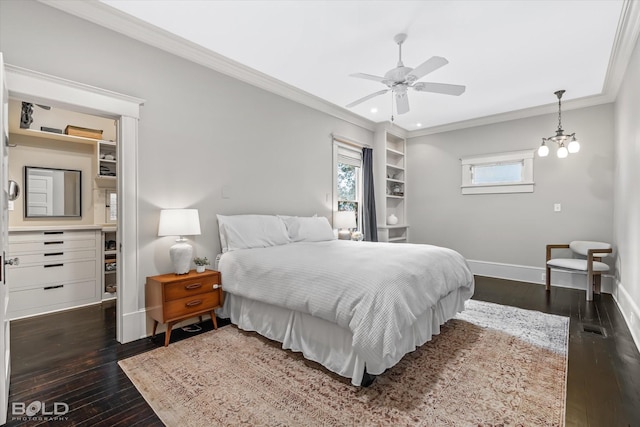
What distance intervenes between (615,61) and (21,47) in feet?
18.1

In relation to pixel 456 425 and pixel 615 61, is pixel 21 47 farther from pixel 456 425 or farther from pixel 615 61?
pixel 615 61

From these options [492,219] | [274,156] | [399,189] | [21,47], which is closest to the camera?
[21,47]

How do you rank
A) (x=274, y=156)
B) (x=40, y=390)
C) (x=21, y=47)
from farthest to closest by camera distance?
(x=274, y=156), (x=21, y=47), (x=40, y=390)

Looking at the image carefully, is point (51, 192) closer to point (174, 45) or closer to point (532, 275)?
point (174, 45)

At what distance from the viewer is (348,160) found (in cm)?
546

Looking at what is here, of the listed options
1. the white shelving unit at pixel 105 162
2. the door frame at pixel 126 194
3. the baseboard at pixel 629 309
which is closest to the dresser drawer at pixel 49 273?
the white shelving unit at pixel 105 162

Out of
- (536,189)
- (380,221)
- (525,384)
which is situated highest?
(536,189)

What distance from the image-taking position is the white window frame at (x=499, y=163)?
16.4 feet

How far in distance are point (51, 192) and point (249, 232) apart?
2708 mm

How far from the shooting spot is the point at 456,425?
1.63 meters

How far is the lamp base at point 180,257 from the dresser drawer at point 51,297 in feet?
6.13

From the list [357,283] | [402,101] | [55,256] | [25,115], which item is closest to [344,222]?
[402,101]

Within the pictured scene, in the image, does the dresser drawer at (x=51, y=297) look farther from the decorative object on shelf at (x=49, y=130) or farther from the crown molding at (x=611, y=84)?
the crown molding at (x=611, y=84)

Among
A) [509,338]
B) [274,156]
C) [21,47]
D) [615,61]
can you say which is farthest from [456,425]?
[615,61]
